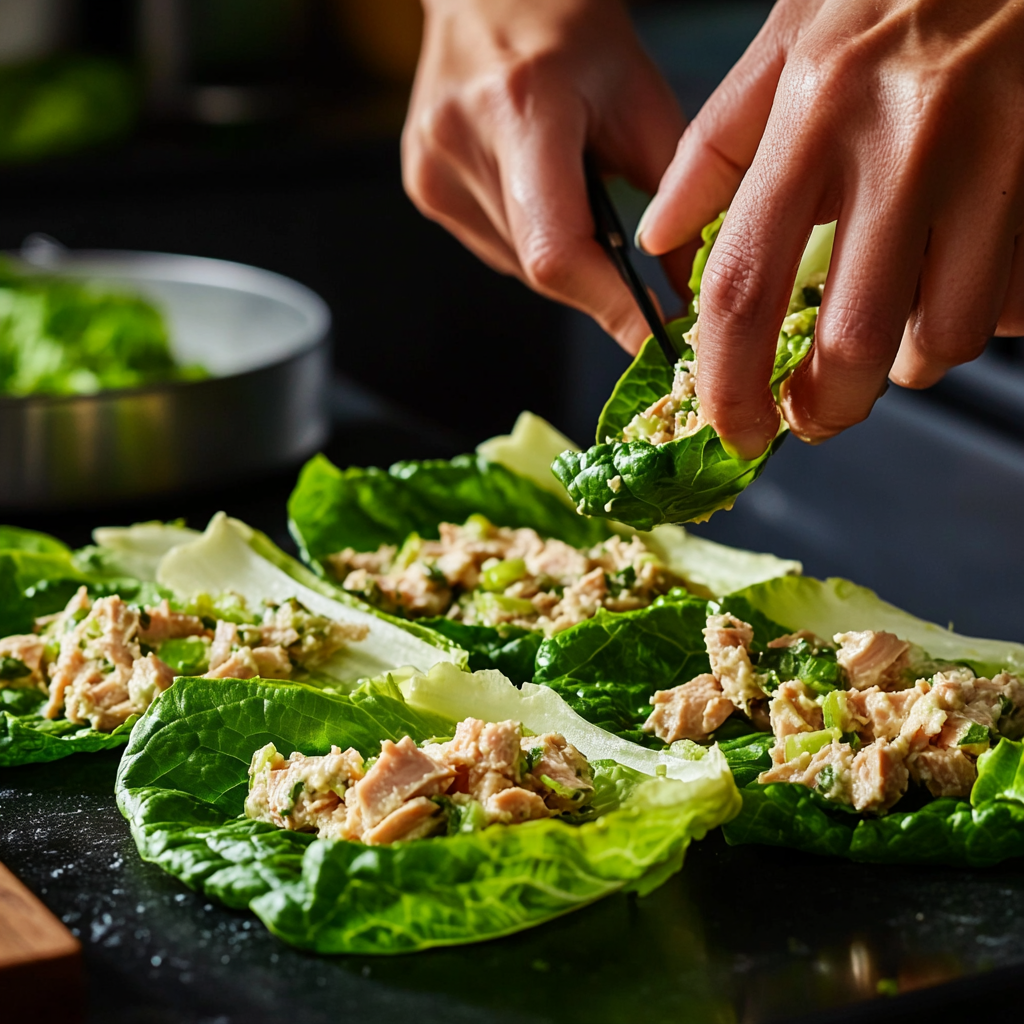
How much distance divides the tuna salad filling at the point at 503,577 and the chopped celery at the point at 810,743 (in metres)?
0.51

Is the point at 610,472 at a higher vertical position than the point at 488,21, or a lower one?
lower

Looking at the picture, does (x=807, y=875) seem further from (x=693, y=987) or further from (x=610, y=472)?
(x=610, y=472)

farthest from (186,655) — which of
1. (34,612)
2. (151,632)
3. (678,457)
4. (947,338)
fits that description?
(947,338)

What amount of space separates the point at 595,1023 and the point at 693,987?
0.12m

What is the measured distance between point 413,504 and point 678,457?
3.40 ft

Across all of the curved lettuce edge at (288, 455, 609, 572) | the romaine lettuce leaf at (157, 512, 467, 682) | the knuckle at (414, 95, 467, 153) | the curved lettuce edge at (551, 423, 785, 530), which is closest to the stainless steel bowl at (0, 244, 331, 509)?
the curved lettuce edge at (288, 455, 609, 572)

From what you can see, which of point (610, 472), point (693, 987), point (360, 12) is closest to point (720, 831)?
point (693, 987)

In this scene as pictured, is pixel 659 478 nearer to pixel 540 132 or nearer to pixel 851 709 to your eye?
pixel 851 709

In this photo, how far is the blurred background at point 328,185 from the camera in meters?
5.65

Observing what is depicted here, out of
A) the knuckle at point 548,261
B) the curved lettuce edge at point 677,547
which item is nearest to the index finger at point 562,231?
the knuckle at point 548,261

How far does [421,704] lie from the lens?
6.33 ft

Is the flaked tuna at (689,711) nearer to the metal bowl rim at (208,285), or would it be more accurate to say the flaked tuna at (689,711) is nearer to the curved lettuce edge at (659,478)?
the curved lettuce edge at (659,478)

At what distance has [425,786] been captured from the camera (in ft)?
5.49

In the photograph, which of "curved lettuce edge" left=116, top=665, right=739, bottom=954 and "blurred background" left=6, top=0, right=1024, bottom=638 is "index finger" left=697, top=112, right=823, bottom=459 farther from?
"blurred background" left=6, top=0, right=1024, bottom=638
